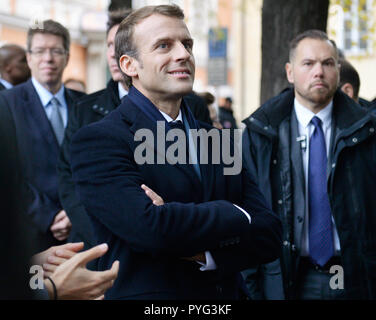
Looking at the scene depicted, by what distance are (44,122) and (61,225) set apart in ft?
3.05

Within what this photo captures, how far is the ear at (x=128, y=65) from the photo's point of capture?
3.76 metres

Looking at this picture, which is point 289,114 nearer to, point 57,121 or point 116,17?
point 116,17

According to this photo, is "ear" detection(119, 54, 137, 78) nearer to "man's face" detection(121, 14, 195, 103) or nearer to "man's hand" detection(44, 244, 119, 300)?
"man's face" detection(121, 14, 195, 103)

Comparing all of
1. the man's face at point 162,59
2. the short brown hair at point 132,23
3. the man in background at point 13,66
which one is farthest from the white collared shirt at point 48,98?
the man's face at point 162,59

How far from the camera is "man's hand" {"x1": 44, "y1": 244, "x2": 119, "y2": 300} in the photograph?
2803 millimetres

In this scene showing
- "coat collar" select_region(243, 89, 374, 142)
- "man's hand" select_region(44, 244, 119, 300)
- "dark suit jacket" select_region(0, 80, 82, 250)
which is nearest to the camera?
"man's hand" select_region(44, 244, 119, 300)

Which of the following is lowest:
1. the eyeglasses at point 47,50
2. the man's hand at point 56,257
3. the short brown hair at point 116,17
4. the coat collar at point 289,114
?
the man's hand at point 56,257

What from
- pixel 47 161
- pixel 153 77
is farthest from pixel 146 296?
pixel 47 161

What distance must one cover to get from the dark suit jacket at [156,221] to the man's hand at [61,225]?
225cm

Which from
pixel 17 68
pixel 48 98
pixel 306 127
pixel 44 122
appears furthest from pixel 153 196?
pixel 17 68

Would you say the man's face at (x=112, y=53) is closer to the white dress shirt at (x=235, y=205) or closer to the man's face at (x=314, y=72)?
the man's face at (x=314, y=72)

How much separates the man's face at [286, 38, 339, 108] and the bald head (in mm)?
3321

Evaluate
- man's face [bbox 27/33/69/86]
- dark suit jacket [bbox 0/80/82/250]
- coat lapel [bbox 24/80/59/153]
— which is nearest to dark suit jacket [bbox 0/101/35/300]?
dark suit jacket [bbox 0/80/82/250]

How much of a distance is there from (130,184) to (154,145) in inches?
9.6
